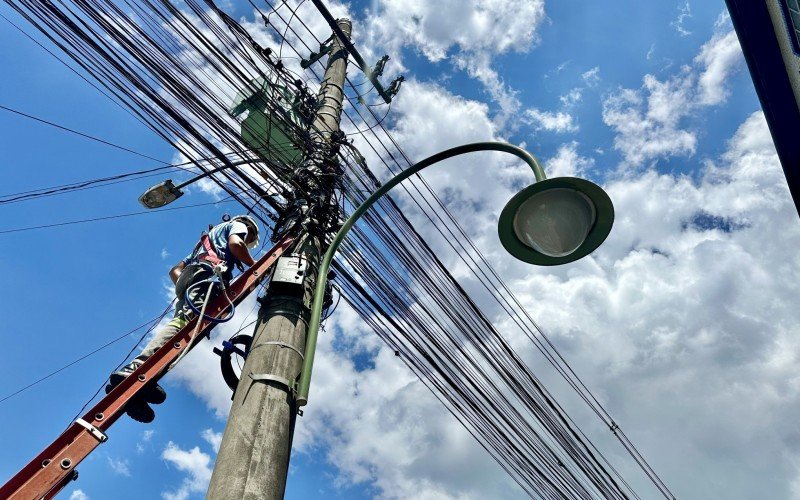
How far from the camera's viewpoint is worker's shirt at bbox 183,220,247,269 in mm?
4393

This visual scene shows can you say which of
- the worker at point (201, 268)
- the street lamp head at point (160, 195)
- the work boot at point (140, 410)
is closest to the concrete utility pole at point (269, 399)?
the worker at point (201, 268)

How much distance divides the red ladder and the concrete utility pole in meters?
0.58

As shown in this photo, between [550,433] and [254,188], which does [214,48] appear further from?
[550,433]

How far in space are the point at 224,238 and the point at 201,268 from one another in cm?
35

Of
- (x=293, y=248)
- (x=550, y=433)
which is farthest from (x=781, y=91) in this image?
(x=293, y=248)

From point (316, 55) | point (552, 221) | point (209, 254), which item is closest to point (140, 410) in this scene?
point (209, 254)

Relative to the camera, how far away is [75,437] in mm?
2875

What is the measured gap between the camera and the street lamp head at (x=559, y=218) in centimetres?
325

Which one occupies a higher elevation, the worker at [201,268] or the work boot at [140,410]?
the worker at [201,268]

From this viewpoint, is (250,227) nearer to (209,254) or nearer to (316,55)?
(209,254)

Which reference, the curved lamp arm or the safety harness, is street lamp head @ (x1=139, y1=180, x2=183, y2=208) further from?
the curved lamp arm

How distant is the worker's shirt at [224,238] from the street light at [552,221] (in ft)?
4.28

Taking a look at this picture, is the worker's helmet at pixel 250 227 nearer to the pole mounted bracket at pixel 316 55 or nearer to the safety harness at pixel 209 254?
the safety harness at pixel 209 254

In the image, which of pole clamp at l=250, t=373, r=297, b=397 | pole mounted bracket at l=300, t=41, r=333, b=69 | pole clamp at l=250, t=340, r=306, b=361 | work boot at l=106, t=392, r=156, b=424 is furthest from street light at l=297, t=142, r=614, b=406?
pole mounted bracket at l=300, t=41, r=333, b=69
